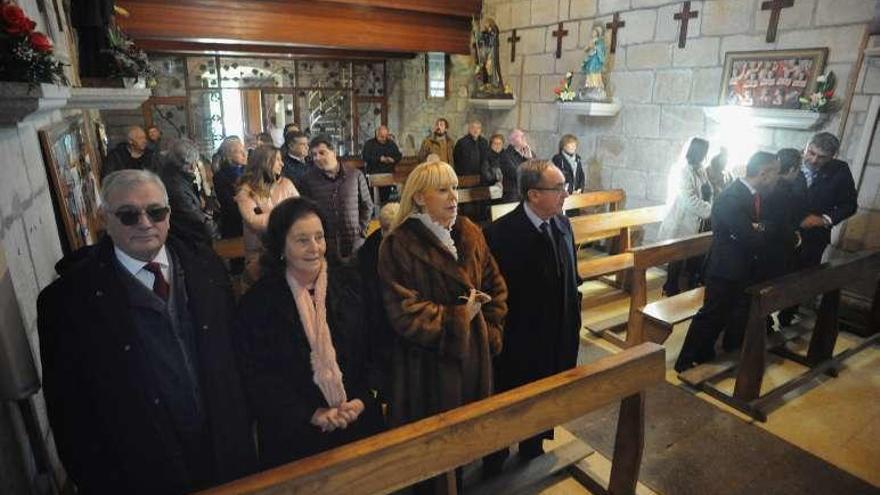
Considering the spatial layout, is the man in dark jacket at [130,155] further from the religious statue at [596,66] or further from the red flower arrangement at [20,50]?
the religious statue at [596,66]

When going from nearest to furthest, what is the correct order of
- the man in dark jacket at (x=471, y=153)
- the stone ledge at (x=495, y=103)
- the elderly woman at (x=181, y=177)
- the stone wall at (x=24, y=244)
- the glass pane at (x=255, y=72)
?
the stone wall at (x=24, y=244) < the elderly woman at (x=181, y=177) < the man in dark jacket at (x=471, y=153) < the stone ledge at (x=495, y=103) < the glass pane at (x=255, y=72)

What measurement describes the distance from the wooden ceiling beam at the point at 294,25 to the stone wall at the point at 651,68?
3.69 ft

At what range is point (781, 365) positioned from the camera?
148 inches

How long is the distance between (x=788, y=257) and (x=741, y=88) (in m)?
2.44

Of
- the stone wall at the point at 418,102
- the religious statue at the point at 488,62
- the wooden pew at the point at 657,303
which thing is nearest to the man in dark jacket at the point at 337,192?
the wooden pew at the point at 657,303

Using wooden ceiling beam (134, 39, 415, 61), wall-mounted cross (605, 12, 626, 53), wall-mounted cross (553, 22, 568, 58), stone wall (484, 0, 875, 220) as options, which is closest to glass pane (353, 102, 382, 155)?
wooden ceiling beam (134, 39, 415, 61)

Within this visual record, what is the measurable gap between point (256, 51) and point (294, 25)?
216 cm

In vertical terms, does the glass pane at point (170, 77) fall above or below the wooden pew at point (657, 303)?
above

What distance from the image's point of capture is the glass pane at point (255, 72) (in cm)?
904

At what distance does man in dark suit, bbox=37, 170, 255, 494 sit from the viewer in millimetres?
1280

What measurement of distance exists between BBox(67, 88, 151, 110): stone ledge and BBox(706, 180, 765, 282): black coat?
3.72m

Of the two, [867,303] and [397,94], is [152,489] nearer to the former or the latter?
[867,303]

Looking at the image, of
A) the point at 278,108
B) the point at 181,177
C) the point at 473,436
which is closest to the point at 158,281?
the point at 473,436

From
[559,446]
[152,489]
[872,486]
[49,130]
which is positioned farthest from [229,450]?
[872,486]
